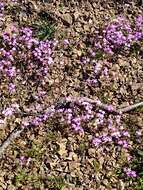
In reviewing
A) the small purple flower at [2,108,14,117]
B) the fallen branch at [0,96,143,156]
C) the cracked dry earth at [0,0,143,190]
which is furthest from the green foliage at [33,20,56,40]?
the small purple flower at [2,108,14,117]

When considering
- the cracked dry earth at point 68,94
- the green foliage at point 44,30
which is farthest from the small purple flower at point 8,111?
the green foliage at point 44,30

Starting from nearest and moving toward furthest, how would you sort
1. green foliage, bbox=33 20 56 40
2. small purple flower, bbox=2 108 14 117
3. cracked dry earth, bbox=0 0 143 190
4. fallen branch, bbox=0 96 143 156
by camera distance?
cracked dry earth, bbox=0 0 143 190 → fallen branch, bbox=0 96 143 156 → small purple flower, bbox=2 108 14 117 → green foliage, bbox=33 20 56 40

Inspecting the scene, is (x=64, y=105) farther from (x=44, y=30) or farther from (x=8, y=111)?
(x=44, y=30)

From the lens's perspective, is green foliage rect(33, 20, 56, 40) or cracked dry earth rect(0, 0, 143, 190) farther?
green foliage rect(33, 20, 56, 40)

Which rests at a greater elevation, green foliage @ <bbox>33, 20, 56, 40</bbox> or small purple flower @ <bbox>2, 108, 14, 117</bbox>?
green foliage @ <bbox>33, 20, 56, 40</bbox>

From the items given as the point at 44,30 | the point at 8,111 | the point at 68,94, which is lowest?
the point at 8,111

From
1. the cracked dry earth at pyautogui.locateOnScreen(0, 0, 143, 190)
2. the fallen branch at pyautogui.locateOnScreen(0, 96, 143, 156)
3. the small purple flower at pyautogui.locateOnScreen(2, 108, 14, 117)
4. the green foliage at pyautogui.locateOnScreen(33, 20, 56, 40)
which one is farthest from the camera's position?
the green foliage at pyautogui.locateOnScreen(33, 20, 56, 40)

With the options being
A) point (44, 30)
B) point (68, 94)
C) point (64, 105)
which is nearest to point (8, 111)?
point (64, 105)

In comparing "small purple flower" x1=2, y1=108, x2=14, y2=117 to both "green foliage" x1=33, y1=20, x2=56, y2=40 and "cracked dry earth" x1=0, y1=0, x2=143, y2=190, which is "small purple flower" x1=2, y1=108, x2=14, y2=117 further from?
"green foliage" x1=33, y1=20, x2=56, y2=40

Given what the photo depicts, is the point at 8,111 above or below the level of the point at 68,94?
below
